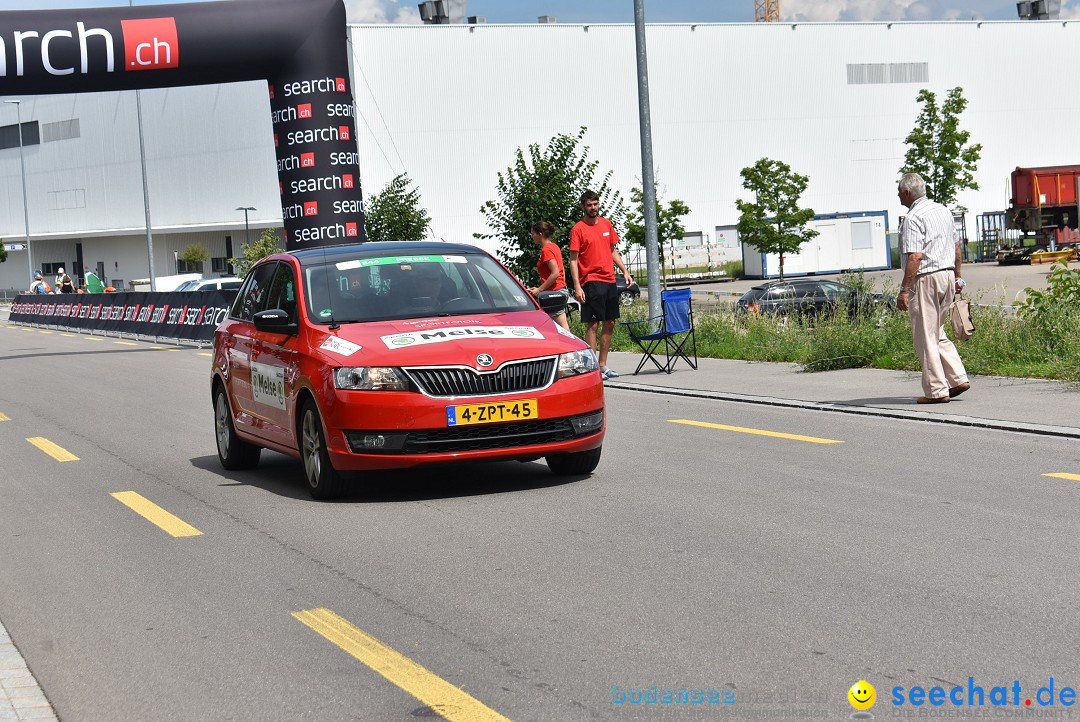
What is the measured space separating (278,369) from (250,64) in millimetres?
17232

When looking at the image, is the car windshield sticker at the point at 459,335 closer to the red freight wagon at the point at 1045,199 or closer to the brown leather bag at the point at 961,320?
the brown leather bag at the point at 961,320

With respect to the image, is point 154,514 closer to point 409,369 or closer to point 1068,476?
point 409,369

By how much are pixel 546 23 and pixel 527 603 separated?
6864 cm

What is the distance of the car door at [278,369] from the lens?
29.7 ft

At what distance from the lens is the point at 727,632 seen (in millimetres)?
5125

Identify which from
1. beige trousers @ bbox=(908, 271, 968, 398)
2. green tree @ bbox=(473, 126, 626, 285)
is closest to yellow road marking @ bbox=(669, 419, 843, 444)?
beige trousers @ bbox=(908, 271, 968, 398)

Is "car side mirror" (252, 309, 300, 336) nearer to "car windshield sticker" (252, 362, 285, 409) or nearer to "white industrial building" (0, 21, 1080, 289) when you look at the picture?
"car windshield sticker" (252, 362, 285, 409)

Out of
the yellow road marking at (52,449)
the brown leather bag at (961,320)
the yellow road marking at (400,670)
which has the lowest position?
the yellow road marking at (52,449)

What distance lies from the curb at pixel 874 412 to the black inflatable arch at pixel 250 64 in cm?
1135

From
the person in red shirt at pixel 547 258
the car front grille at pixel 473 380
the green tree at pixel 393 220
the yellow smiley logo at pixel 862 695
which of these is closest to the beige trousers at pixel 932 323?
the car front grille at pixel 473 380

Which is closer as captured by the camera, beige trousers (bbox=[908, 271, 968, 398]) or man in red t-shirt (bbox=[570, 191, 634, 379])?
beige trousers (bbox=[908, 271, 968, 398])

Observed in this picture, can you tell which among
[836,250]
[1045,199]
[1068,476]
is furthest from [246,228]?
[1068,476]

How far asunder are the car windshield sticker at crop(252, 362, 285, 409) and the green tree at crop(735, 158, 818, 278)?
48.3m

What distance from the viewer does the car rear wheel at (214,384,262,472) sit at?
10.3m
